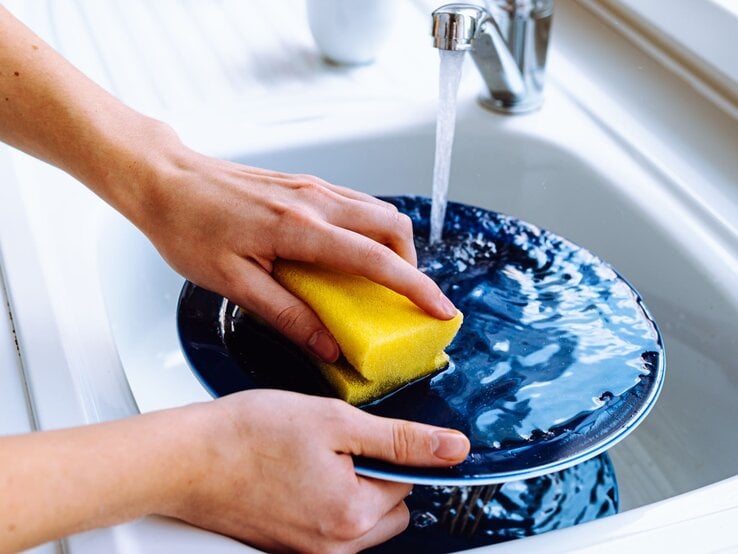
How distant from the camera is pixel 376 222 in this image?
661 millimetres

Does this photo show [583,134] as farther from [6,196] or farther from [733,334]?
[6,196]

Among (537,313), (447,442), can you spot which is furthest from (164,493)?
(537,313)

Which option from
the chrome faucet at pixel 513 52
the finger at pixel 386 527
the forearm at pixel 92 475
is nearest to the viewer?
the forearm at pixel 92 475

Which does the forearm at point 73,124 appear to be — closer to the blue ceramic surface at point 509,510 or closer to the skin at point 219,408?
the skin at point 219,408

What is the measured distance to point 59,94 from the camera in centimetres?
71

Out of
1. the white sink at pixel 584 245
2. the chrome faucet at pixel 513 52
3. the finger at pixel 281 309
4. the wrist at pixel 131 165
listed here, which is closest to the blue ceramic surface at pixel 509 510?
the white sink at pixel 584 245

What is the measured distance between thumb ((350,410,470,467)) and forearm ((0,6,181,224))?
0.96 feet

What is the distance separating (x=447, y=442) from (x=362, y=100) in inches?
24.2

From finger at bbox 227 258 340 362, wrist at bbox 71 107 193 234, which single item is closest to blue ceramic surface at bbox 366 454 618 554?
finger at bbox 227 258 340 362

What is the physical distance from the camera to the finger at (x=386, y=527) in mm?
549

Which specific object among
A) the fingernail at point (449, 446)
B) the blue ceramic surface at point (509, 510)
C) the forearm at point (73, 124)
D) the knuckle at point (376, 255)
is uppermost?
the forearm at point (73, 124)

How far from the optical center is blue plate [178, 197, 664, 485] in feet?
1.89

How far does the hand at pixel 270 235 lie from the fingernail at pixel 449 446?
0.32 feet

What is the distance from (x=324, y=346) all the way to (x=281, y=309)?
0.17ft
